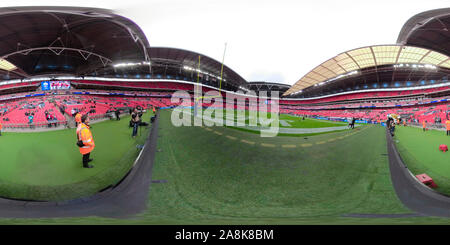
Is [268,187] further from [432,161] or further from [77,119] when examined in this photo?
[432,161]

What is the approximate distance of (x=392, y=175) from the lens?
181cm

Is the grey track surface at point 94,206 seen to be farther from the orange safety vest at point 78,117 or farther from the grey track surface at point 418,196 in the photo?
the grey track surface at point 418,196

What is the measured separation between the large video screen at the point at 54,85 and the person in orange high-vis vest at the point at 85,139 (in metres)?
0.71

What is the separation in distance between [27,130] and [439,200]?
4315 mm

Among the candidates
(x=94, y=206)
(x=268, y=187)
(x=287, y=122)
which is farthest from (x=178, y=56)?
(x=287, y=122)

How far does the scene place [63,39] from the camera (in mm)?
1806

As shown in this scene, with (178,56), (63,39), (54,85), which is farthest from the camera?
(178,56)

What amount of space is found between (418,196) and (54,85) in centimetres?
429

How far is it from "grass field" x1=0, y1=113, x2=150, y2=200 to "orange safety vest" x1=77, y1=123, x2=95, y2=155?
0.04 meters

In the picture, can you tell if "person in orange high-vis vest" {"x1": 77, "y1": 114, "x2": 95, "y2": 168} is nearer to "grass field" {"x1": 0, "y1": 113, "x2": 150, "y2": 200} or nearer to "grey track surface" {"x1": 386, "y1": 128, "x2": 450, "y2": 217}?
"grass field" {"x1": 0, "y1": 113, "x2": 150, "y2": 200}

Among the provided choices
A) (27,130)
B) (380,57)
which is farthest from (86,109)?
(380,57)

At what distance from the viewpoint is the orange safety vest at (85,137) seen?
1.30 metres

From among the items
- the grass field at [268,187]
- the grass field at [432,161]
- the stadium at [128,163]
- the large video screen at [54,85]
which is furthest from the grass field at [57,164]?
the grass field at [432,161]

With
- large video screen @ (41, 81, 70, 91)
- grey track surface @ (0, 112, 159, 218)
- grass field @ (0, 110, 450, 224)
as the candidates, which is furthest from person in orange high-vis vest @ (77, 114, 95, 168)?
large video screen @ (41, 81, 70, 91)
